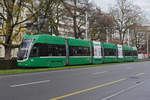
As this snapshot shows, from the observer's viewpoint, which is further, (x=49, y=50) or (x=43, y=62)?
(x=49, y=50)

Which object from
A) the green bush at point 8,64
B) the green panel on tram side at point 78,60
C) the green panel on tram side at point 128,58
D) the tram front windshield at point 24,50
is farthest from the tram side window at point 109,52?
the green bush at point 8,64

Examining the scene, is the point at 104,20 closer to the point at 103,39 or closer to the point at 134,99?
the point at 103,39

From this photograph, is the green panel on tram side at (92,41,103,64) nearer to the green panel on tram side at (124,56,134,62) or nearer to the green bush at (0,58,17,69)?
the green panel on tram side at (124,56,134,62)

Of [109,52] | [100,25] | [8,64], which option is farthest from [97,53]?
[8,64]

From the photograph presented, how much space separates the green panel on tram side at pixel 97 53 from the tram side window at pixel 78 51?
1940mm

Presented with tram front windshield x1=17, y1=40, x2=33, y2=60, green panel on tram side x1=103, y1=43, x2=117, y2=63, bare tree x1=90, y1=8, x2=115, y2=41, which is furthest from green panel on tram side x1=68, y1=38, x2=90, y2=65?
bare tree x1=90, y1=8, x2=115, y2=41

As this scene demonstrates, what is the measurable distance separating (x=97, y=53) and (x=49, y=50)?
484 inches

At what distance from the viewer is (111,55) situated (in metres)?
38.2

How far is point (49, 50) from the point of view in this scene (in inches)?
904

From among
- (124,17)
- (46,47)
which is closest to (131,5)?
(124,17)

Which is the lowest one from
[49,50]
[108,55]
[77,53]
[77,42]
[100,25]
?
[108,55]

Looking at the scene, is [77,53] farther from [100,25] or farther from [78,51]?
[100,25]

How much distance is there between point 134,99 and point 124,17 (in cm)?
5115

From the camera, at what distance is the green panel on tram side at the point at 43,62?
20.8 meters
